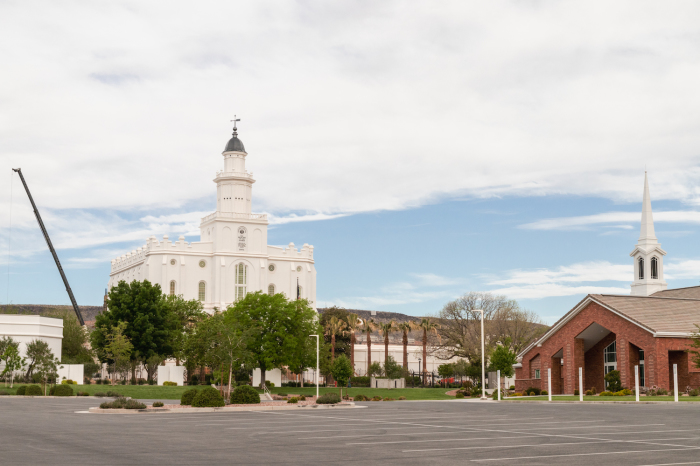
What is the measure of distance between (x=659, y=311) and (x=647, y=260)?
28.2m

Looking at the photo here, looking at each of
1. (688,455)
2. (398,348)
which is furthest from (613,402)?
(398,348)

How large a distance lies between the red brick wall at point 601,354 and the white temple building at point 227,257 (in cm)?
4187

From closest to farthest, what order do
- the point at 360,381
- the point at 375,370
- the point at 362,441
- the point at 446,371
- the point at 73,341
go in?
the point at 362,441 → the point at 360,381 → the point at 446,371 → the point at 375,370 → the point at 73,341

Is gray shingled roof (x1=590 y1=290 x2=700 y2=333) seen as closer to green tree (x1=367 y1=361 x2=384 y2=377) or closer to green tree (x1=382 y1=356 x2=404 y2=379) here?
green tree (x1=382 y1=356 x2=404 y2=379)

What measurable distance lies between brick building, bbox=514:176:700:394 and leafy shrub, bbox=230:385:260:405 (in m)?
23.9

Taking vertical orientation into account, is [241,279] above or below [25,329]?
above

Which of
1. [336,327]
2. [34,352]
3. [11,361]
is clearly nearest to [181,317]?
[336,327]

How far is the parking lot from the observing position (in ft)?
45.9

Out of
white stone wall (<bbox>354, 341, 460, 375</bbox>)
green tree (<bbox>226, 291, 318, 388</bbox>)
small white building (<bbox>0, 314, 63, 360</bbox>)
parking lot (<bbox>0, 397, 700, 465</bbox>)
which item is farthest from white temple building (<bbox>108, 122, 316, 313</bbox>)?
parking lot (<bbox>0, 397, 700, 465</bbox>)

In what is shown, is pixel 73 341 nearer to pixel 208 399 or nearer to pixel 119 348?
pixel 119 348

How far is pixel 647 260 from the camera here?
7588 cm

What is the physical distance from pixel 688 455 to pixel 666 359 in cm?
3429

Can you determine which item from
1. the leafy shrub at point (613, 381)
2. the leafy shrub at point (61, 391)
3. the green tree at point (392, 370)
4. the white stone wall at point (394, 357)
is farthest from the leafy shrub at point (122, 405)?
the white stone wall at point (394, 357)

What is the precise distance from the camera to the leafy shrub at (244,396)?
126 feet
